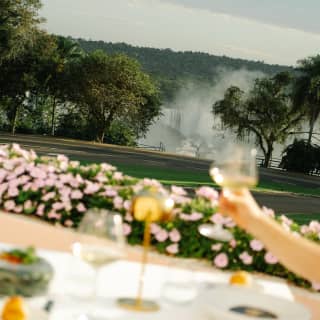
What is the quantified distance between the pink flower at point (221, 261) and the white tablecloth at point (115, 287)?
2.35 meters

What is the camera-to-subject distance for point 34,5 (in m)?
36.8

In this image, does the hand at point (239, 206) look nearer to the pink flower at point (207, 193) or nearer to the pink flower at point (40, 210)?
the pink flower at point (207, 193)

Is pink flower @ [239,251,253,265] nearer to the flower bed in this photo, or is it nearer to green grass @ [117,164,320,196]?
the flower bed

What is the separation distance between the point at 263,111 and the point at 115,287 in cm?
4280

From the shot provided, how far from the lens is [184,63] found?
3253 inches

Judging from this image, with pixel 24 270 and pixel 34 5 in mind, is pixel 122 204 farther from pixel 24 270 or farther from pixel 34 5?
pixel 34 5

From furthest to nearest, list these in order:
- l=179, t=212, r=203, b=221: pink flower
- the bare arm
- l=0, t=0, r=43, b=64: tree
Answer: l=0, t=0, r=43, b=64: tree < l=179, t=212, r=203, b=221: pink flower < the bare arm

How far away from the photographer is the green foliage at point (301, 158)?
3966 centimetres

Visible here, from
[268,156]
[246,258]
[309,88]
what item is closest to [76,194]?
[246,258]

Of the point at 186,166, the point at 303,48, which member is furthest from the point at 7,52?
the point at 303,48

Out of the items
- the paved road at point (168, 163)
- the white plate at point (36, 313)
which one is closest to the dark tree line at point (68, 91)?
the paved road at point (168, 163)

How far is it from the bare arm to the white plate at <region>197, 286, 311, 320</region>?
0.56ft

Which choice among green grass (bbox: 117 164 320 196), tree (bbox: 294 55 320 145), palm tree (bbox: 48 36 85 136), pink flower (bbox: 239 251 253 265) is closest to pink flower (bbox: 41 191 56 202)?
pink flower (bbox: 239 251 253 265)

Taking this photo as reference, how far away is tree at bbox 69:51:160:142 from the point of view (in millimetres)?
40719
